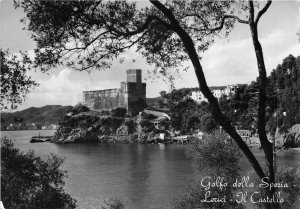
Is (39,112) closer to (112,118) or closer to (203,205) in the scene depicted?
(112,118)

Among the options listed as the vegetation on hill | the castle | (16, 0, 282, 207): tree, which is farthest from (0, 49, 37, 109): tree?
the castle

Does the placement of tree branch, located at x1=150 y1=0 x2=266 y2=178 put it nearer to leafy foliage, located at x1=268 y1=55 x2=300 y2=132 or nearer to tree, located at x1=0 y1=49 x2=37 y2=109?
tree, located at x1=0 y1=49 x2=37 y2=109

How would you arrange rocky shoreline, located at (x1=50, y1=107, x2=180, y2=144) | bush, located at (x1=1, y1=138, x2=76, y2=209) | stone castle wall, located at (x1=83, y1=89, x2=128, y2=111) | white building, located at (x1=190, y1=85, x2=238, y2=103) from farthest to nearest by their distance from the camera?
stone castle wall, located at (x1=83, y1=89, x2=128, y2=111)
rocky shoreline, located at (x1=50, y1=107, x2=180, y2=144)
white building, located at (x1=190, y1=85, x2=238, y2=103)
bush, located at (x1=1, y1=138, x2=76, y2=209)

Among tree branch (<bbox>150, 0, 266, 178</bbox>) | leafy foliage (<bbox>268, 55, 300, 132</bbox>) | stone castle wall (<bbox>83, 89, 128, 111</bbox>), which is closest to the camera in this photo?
tree branch (<bbox>150, 0, 266, 178</bbox>)

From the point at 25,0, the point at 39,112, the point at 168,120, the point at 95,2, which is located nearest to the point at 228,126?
the point at 95,2

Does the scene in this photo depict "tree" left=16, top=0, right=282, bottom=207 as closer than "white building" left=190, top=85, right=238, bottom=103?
Yes

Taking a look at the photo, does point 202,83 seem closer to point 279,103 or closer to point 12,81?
point 12,81

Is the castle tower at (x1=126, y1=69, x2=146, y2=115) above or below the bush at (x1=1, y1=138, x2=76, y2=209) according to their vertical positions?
above
